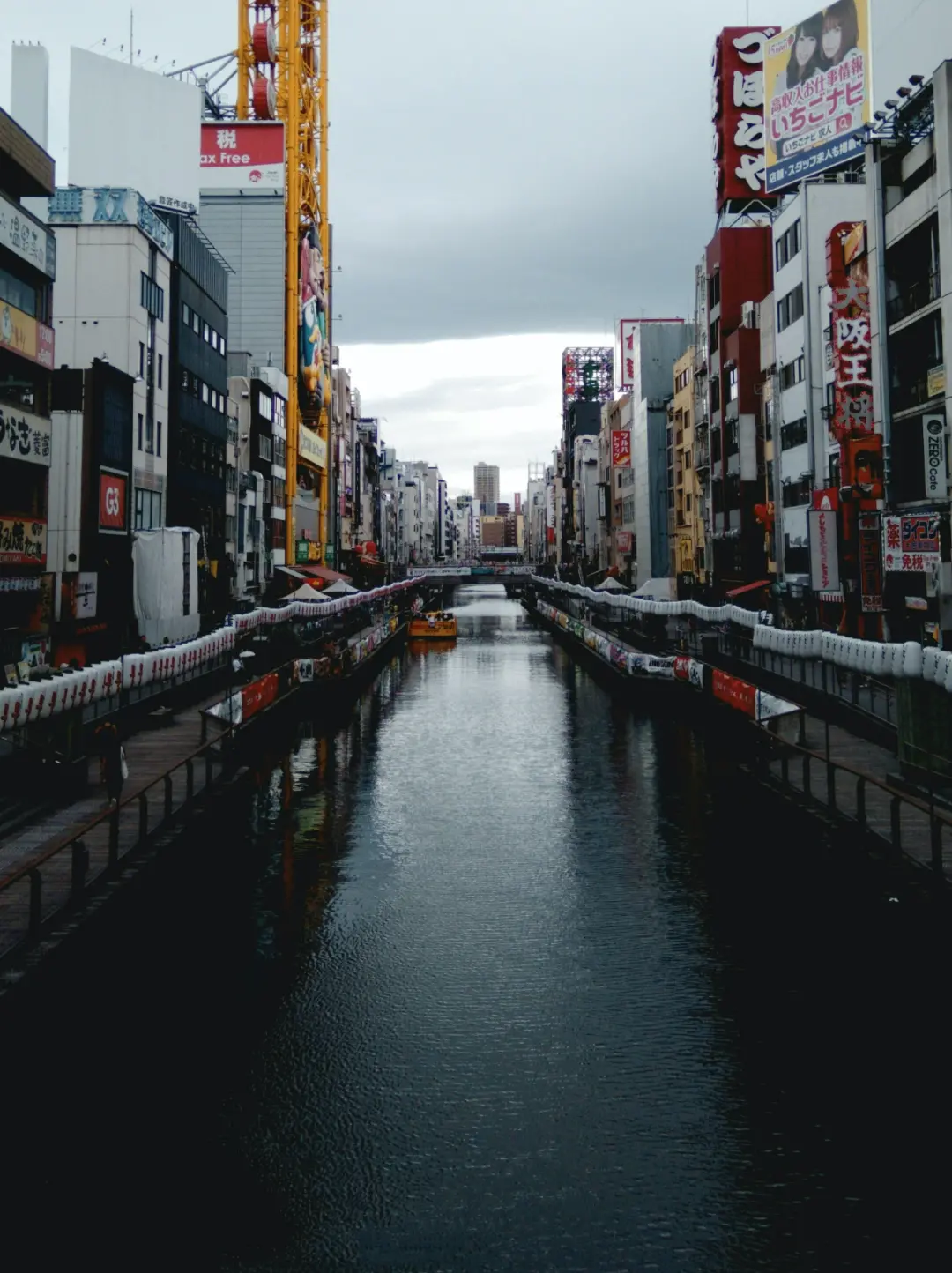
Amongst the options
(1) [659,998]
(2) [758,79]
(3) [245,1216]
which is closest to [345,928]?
(1) [659,998]

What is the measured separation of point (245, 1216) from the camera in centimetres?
841

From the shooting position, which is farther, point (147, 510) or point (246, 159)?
point (246, 159)

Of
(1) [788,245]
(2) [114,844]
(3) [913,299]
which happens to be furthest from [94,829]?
(1) [788,245]

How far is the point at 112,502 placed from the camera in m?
47.9

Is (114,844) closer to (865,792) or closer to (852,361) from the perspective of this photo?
(865,792)

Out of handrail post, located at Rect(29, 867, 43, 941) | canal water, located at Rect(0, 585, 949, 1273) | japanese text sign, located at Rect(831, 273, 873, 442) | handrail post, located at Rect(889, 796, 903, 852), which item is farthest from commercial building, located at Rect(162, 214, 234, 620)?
handrail post, located at Rect(889, 796, 903, 852)

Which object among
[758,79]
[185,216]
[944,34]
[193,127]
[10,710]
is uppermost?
[758,79]

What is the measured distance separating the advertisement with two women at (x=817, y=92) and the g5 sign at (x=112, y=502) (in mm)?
36336

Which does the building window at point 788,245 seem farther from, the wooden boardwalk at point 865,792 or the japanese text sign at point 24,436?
the japanese text sign at point 24,436

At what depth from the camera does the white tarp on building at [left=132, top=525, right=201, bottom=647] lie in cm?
4084

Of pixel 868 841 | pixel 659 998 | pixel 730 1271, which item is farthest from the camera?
pixel 868 841

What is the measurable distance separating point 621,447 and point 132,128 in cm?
6277

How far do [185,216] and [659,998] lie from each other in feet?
208

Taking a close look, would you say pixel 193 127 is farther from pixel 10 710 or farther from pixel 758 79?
pixel 10 710
